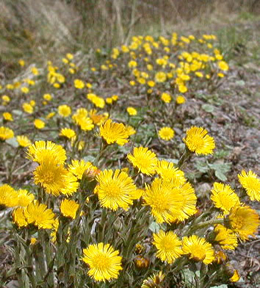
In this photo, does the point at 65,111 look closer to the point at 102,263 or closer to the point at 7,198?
the point at 7,198

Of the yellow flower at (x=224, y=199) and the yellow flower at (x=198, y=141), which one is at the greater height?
Answer: the yellow flower at (x=198, y=141)

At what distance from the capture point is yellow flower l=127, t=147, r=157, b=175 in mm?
1289

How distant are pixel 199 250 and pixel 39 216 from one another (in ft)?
1.74

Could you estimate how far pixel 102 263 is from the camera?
43.3 inches

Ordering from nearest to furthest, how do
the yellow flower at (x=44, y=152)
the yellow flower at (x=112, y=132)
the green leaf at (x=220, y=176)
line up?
the yellow flower at (x=44, y=152)
the yellow flower at (x=112, y=132)
the green leaf at (x=220, y=176)

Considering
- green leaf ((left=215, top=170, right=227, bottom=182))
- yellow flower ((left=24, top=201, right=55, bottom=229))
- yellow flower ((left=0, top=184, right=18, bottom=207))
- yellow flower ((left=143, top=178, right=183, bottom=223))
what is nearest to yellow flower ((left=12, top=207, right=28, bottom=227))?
yellow flower ((left=24, top=201, right=55, bottom=229))

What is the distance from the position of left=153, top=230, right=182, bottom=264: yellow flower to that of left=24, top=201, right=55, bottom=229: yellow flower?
35 cm

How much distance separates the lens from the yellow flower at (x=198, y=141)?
4.48 ft

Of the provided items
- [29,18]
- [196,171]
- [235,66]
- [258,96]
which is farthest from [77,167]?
[29,18]

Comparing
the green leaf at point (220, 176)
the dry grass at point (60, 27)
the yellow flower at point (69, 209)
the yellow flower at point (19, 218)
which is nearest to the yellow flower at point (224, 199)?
the yellow flower at point (69, 209)

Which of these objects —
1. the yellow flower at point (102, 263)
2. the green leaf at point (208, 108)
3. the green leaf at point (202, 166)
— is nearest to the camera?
the yellow flower at point (102, 263)

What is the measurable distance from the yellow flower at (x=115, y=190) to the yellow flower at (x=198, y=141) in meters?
0.35

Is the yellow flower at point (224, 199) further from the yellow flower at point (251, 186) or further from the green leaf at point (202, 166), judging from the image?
the green leaf at point (202, 166)

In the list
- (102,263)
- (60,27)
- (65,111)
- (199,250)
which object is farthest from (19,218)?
(60,27)
